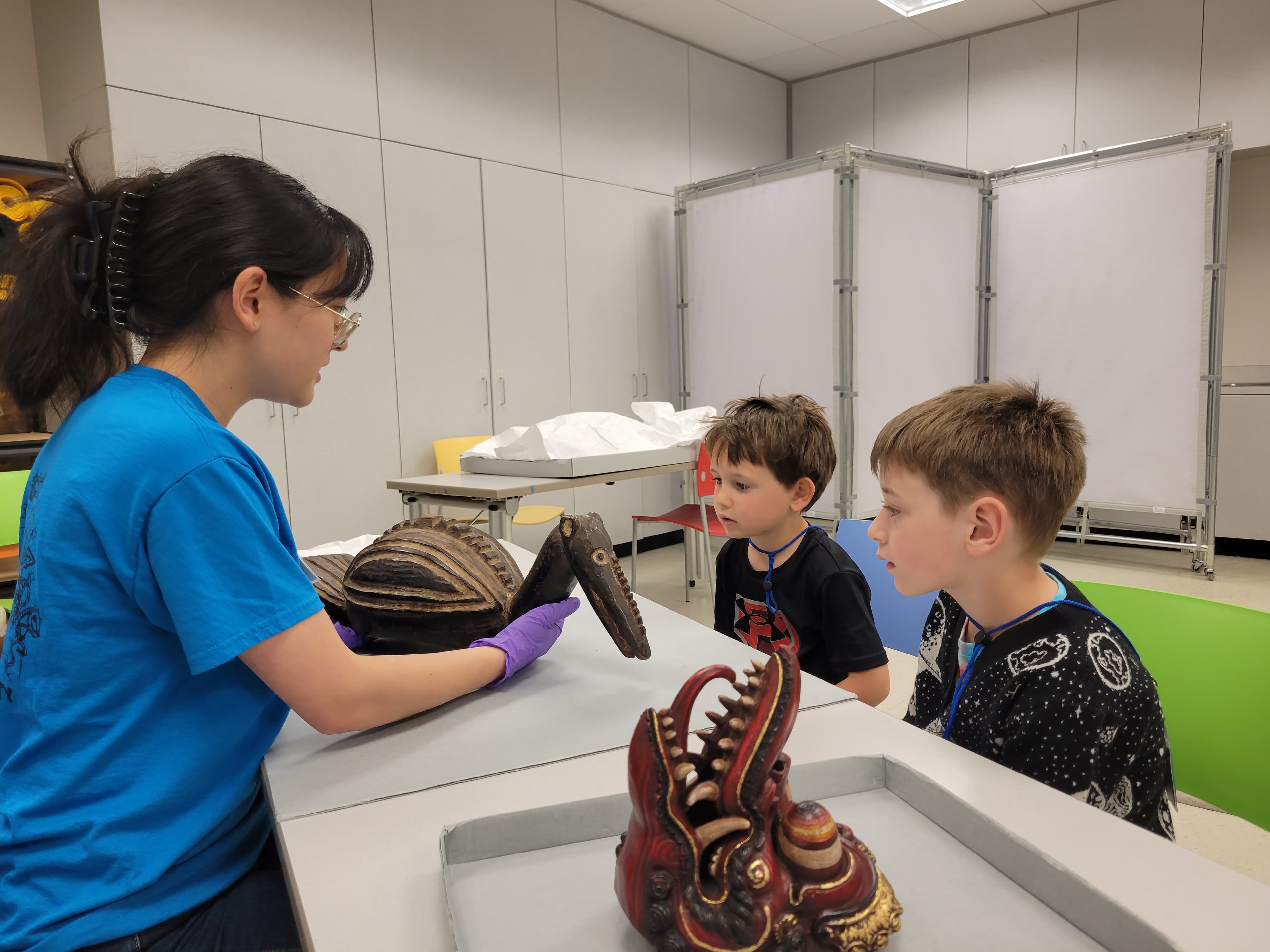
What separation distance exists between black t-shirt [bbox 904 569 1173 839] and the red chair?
2676 mm

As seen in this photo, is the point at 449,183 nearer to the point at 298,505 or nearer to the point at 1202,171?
the point at 298,505

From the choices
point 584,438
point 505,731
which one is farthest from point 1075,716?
point 584,438

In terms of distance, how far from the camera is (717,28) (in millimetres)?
5148

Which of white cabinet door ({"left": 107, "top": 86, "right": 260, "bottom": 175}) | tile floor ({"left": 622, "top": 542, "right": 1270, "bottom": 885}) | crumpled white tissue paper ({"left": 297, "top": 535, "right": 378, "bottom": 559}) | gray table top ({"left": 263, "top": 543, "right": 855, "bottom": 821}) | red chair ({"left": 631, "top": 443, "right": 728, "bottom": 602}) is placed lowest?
tile floor ({"left": 622, "top": 542, "right": 1270, "bottom": 885})

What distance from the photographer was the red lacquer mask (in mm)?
517

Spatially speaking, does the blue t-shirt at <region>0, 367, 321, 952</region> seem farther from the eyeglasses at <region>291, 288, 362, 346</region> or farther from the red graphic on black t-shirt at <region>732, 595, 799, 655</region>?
the red graphic on black t-shirt at <region>732, 595, 799, 655</region>

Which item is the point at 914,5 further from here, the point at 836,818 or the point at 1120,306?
the point at 836,818

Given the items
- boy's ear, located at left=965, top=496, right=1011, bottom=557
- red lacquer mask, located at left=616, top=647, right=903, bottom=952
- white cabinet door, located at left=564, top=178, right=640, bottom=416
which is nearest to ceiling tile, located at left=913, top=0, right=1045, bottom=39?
white cabinet door, located at left=564, top=178, right=640, bottom=416

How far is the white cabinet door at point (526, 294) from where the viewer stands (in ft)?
14.7

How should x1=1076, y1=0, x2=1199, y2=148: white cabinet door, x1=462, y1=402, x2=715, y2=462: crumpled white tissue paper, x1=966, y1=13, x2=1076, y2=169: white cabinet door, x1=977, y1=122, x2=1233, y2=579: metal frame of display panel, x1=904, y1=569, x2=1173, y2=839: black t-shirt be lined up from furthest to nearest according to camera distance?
x1=966, y1=13, x2=1076, y2=169: white cabinet door → x1=1076, y1=0, x2=1199, y2=148: white cabinet door → x1=977, y1=122, x2=1233, y2=579: metal frame of display panel → x1=462, y1=402, x2=715, y2=462: crumpled white tissue paper → x1=904, y1=569, x2=1173, y2=839: black t-shirt

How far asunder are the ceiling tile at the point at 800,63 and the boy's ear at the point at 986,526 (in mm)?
5374

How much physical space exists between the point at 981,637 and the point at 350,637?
2.92ft

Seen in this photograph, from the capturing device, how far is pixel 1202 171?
4.08 m

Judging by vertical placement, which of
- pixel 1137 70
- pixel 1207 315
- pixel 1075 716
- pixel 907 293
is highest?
pixel 1137 70
